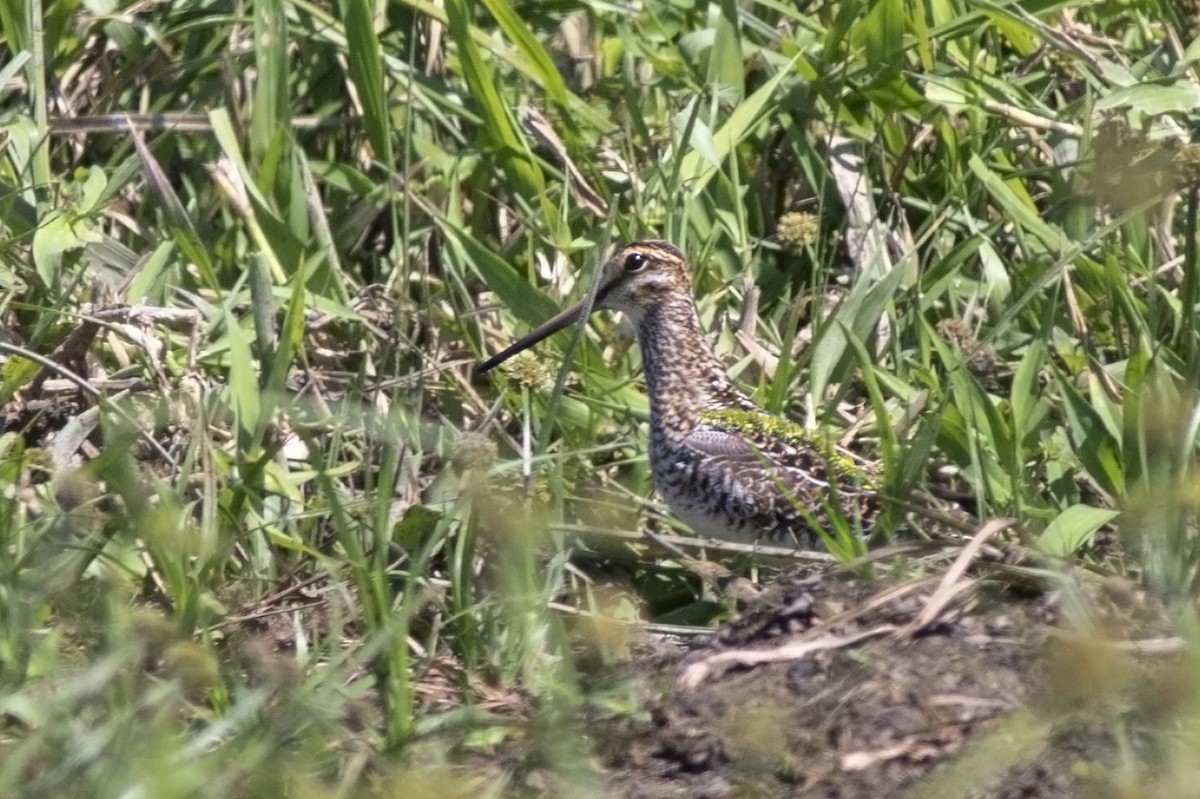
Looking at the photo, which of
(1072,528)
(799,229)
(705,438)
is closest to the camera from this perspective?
(1072,528)

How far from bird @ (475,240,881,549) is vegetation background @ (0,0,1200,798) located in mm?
130

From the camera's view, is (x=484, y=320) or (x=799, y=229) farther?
(x=484, y=320)

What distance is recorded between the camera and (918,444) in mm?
4418

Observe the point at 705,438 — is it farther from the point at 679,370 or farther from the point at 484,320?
the point at 484,320

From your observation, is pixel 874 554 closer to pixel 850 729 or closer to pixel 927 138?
pixel 850 729

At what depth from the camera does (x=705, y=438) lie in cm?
511

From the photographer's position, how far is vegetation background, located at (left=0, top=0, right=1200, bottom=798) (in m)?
3.88

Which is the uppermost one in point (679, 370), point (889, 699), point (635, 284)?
point (635, 284)

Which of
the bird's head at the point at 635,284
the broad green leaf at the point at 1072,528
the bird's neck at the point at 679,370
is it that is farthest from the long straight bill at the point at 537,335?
the broad green leaf at the point at 1072,528

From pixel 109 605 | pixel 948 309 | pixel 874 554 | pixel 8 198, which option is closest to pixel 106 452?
pixel 109 605

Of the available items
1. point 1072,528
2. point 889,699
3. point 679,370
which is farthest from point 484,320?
point 889,699

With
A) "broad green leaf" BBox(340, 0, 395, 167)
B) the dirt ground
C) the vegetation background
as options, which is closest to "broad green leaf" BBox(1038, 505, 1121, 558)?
the vegetation background

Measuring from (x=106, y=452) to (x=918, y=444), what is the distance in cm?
171

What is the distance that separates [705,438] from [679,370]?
0.31 metres
